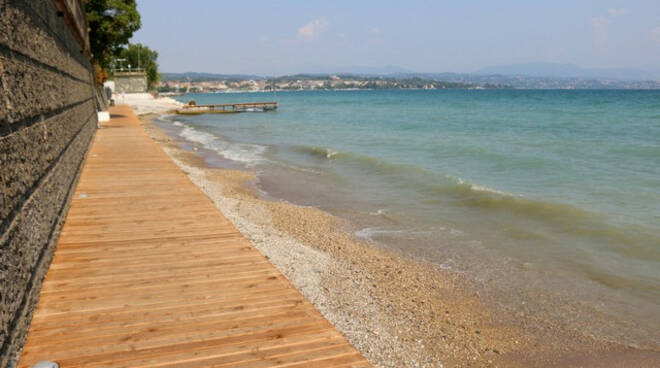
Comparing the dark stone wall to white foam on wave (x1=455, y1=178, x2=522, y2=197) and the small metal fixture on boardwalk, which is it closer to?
the small metal fixture on boardwalk

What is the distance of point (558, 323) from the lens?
5.63 m

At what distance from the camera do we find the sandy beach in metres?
4.86

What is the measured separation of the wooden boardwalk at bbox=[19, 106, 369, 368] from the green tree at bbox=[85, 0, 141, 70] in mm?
19613

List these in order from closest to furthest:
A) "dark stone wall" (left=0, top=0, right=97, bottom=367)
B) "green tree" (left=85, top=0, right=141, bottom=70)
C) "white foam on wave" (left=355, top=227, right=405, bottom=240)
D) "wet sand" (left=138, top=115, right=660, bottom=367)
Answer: "dark stone wall" (left=0, top=0, right=97, bottom=367) < "wet sand" (left=138, top=115, right=660, bottom=367) < "white foam on wave" (left=355, top=227, right=405, bottom=240) < "green tree" (left=85, top=0, right=141, bottom=70)

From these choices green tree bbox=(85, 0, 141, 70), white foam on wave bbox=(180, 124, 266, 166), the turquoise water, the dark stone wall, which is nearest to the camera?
the dark stone wall

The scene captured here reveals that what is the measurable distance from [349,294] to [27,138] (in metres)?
3.76

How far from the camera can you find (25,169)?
3506mm

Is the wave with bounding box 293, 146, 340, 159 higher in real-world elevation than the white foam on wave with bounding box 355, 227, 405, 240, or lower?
higher

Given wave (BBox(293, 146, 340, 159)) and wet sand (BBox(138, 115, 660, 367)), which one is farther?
wave (BBox(293, 146, 340, 159))

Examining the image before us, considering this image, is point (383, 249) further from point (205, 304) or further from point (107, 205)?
point (205, 304)

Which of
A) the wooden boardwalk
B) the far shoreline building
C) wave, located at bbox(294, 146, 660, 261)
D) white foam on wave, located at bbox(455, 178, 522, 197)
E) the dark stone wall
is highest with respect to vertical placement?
the far shoreline building

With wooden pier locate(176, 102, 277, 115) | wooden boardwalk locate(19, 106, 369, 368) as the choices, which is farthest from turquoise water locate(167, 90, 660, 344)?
wooden pier locate(176, 102, 277, 115)

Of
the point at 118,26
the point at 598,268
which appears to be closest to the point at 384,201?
the point at 598,268

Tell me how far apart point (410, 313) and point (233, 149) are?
683 inches
